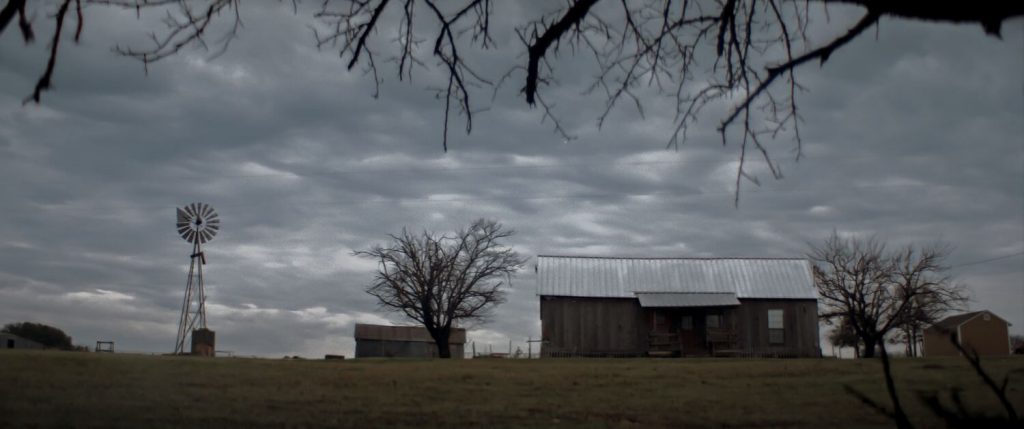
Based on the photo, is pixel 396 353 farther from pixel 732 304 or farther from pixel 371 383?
pixel 371 383

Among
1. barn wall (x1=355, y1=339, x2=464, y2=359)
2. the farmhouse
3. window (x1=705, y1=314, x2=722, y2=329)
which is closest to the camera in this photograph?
the farmhouse

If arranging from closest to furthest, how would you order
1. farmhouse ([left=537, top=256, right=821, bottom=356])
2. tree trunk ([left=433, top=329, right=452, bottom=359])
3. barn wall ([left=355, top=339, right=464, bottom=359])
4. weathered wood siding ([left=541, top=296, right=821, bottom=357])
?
farmhouse ([left=537, top=256, right=821, bottom=356]) < weathered wood siding ([left=541, top=296, right=821, bottom=357]) < tree trunk ([left=433, top=329, right=452, bottom=359]) < barn wall ([left=355, top=339, right=464, bottom=359])

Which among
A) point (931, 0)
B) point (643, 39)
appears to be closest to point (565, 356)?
point (643, 39)

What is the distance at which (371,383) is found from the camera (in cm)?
2086

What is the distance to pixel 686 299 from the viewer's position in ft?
141

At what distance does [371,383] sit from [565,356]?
22.3 m

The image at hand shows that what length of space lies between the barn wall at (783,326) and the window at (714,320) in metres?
0.85

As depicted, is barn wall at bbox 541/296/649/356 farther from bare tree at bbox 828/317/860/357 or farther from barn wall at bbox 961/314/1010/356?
barn wall at bbox 961/314/1010/356

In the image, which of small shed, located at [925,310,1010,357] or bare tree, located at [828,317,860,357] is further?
small shed, located at [925,310,1010,357]

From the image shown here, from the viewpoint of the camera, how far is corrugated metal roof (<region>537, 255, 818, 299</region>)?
43.9 m

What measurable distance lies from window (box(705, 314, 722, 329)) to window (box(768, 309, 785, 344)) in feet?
8.21

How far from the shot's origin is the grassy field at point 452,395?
13.9m

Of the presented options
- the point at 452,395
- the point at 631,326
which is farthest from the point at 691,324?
the point at 452,395

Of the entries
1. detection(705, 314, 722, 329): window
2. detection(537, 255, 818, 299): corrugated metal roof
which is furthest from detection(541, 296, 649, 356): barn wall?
detection(705, 314, 722, 329): window
